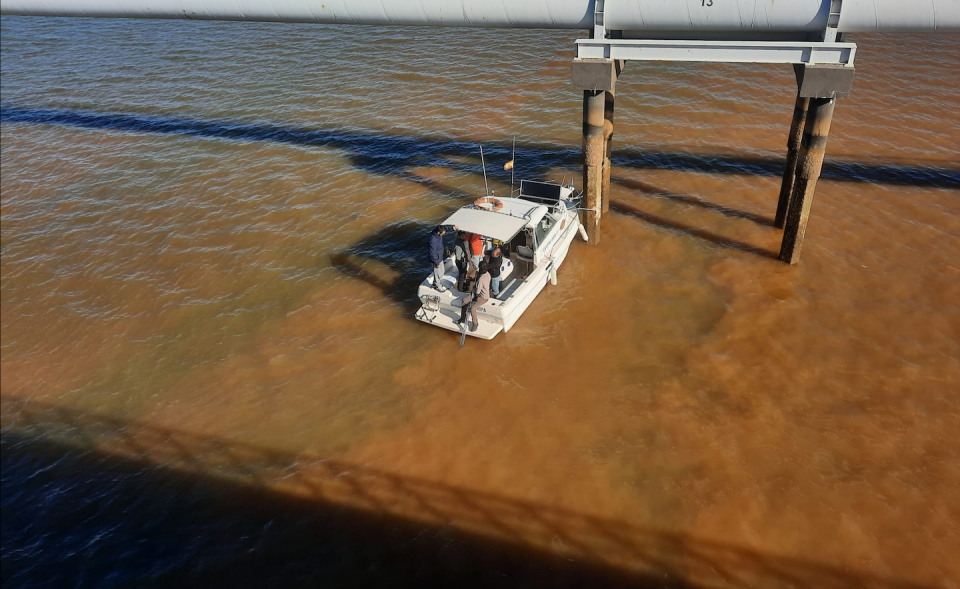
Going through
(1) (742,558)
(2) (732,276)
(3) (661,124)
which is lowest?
(1) (742,558)

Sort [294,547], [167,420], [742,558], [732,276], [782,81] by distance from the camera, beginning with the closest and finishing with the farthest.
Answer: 1. [742,558]
2. [294,547]
3. [167,420]
4. [732,276]
5. [782,81]

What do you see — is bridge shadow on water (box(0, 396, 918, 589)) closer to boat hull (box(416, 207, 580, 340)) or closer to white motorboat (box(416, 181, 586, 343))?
boat hull (box(416, 207, 580, 340))

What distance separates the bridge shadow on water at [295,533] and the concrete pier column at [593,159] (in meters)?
8.27

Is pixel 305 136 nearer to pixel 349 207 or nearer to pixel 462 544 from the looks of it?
pixel 349 207

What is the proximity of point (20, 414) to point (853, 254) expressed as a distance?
19961 mm

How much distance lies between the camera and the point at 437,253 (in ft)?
44.7

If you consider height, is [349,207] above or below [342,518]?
above

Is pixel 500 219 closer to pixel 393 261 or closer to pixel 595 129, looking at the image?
pixel 595 129

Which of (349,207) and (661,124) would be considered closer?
(349,207)

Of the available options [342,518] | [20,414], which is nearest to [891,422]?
[342,518]

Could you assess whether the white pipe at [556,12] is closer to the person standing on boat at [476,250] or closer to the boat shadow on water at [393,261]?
the person standing on boat at [476,250]

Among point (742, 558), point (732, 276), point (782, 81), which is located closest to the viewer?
point (742, 558)

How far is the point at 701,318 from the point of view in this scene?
547 inches

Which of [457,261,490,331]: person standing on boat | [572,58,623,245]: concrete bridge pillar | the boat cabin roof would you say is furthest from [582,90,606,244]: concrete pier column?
[457,261,490,331]: person standing on boat
